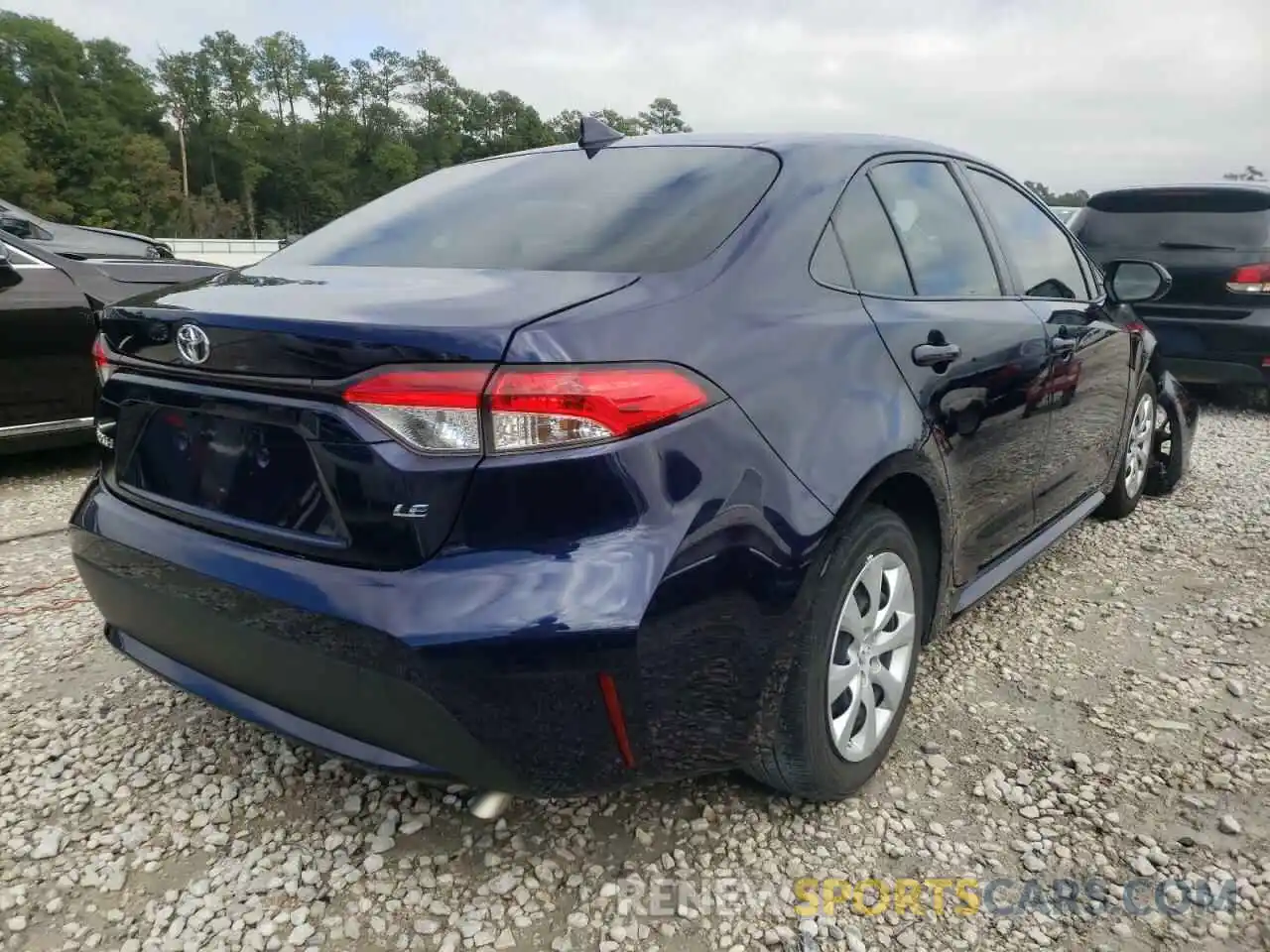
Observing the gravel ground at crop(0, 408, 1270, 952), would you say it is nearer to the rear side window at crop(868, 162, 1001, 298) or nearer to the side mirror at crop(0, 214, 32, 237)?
the rear side window at crop(868, 162, 1001, 298)

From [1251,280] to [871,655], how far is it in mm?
5842

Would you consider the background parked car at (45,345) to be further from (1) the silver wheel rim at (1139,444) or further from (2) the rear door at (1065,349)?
(1) the silver wheel rim at (1139,444)

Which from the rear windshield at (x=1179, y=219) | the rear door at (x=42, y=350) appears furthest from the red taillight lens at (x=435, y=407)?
the rear windshield at (x=1179, y=219)

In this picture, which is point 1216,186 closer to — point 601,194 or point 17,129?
point 601,194

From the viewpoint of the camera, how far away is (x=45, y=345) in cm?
481

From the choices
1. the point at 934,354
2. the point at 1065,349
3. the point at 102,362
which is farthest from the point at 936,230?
the point at 102,362

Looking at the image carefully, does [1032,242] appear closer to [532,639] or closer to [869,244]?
[869,244]

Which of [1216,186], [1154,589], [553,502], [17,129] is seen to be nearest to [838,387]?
[553,502]

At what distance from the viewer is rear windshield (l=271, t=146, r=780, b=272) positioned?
6.61 feet

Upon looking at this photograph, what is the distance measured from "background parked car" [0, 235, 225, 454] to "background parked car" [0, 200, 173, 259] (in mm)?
1845

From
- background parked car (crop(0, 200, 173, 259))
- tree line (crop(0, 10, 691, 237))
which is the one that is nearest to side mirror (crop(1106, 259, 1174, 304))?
background parked car (crop(0, 200, 173, 259))

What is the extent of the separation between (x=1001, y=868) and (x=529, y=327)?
1.54 metres

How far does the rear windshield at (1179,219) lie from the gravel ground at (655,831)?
4608 millimetres

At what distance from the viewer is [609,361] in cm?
166
